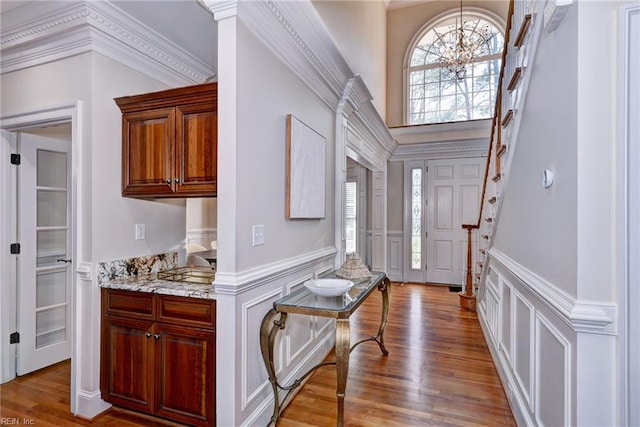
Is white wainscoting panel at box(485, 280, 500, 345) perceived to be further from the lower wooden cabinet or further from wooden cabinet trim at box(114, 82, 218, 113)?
wooden cabinet trim at box(114, 82, 218, 113)

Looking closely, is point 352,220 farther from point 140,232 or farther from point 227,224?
point 227,224

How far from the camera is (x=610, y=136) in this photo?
1.18 meters

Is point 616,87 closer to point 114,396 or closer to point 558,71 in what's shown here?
point 558,71

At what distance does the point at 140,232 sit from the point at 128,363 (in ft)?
2.86

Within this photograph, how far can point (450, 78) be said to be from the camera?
6117 millimetres

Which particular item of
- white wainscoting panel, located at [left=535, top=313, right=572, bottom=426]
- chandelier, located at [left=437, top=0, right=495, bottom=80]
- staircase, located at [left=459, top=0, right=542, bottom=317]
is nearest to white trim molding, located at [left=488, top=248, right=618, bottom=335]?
white wainscoting panel, located at [left=535, top=313, right=572, bottom=426]

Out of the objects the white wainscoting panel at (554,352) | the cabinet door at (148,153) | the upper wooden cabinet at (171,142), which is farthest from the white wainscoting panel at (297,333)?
the white wainscoting panel at (554,352)

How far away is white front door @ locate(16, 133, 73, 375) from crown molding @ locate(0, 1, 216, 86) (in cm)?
67

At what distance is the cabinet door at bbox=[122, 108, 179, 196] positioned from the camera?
2.07 metres

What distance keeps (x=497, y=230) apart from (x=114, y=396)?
3.02 m

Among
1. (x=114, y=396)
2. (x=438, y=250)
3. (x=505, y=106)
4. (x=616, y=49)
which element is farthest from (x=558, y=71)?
(x=438, y=250)

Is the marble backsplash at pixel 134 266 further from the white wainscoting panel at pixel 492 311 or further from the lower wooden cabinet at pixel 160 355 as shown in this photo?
the white wainscoting panel at pixel 492 311

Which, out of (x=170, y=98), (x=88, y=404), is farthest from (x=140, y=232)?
(x=88, y=404)

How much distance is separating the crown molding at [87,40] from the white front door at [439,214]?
4591 millimetres
